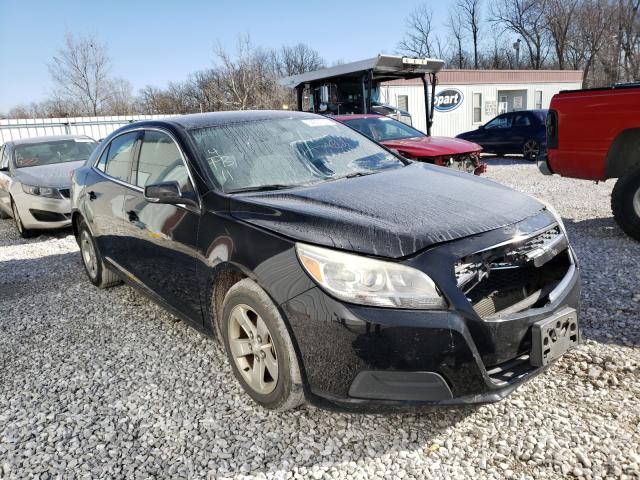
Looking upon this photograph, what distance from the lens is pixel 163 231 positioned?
3.09 m

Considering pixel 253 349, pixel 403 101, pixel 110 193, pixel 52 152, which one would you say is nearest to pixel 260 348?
pixel 253 349

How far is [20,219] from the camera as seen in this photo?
24.3 ft

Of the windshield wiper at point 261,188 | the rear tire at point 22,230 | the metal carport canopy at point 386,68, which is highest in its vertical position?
the metal carport canopy at point 386,68

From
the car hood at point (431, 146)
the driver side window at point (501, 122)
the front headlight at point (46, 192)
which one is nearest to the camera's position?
the front headlight at point (46, 192)

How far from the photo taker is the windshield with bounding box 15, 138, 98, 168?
807 cm

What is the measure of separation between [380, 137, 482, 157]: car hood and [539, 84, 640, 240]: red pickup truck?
83.4 inches

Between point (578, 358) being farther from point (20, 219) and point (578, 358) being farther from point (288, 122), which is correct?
point (20, 219)

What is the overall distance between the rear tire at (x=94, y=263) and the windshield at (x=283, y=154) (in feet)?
6.04

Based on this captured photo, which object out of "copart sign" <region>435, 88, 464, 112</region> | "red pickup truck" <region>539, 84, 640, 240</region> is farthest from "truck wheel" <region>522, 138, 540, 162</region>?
"copart sign" <region>435, 88, 464, 112</region>

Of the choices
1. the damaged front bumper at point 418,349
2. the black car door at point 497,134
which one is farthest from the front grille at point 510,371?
the black car door at point 497,134

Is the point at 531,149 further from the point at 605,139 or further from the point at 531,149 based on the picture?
the point at 605,139

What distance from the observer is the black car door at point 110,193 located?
377 centimetres

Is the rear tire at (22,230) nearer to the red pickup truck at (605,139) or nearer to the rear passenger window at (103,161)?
the rear passenger window at (103,161)

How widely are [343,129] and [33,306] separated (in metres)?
3.28
